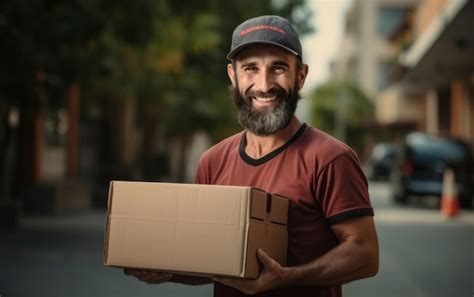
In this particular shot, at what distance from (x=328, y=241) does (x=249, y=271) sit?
1.08 ft

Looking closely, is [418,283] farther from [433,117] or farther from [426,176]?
[433,117]

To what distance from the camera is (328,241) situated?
10.3 feet

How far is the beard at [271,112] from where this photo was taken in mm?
3188

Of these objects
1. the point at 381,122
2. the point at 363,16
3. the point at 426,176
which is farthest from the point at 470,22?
the point at 363,16

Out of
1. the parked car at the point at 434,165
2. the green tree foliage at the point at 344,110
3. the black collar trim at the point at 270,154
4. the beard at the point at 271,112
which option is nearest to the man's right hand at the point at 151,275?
the black collar trim at the point at 270,154

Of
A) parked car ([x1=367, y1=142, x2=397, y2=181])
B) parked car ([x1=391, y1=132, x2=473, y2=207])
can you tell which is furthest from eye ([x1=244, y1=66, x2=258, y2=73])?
parked car ([x1=367, y1=142, x2=397, y2=181])

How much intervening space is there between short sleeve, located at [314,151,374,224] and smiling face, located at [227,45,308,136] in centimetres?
24

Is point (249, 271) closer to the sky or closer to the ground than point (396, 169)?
closer to the ground

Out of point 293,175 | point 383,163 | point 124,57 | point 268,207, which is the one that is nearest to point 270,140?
point 293,175

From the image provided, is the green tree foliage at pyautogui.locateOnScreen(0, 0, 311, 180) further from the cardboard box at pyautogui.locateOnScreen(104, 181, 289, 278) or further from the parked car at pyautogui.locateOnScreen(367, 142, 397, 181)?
the parked car at pyautogui.locateOnScreen(367, 142, 397, 181)

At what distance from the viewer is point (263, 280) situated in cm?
297

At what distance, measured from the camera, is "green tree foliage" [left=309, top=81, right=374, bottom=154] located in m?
76.1

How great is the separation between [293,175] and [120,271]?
8.16m

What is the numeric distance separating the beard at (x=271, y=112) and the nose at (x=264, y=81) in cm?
2
